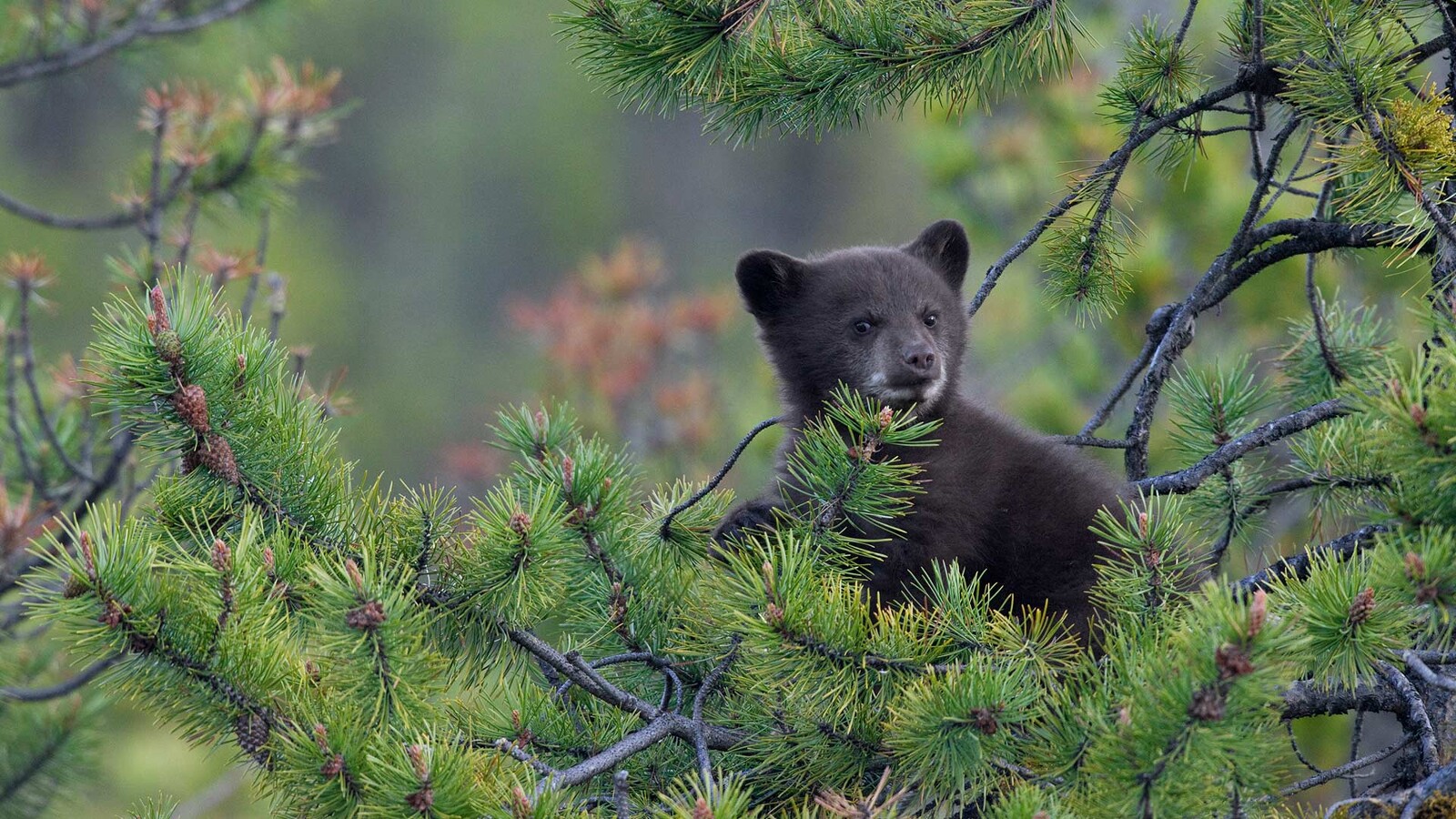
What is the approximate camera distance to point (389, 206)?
26.6 meters

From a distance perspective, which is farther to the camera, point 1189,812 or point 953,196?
point 953,196

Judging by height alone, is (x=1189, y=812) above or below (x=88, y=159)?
below

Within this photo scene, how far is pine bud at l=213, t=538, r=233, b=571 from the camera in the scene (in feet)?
6.15

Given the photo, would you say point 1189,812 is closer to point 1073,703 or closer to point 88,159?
point 1073,703

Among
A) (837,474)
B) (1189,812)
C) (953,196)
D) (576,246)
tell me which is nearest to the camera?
(1189,812)

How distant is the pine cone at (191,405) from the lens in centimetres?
203

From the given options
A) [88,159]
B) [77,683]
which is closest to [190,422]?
[77,683]

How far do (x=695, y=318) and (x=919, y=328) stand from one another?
4783 mm

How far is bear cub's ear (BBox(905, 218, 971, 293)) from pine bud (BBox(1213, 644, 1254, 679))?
8.49 feet

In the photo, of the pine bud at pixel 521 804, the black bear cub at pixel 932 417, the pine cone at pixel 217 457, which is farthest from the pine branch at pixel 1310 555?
the pine cone at pixel 217 457

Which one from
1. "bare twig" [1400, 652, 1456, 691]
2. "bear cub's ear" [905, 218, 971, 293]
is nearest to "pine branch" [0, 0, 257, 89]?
"bear cub's ear" [905, 218, 971, 293]

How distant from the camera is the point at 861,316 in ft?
12.2

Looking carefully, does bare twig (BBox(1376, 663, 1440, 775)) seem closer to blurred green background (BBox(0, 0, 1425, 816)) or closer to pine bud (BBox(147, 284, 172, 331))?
pine bud (BBox(147, 284, 172, 331))

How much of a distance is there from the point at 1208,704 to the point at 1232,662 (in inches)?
2.7
